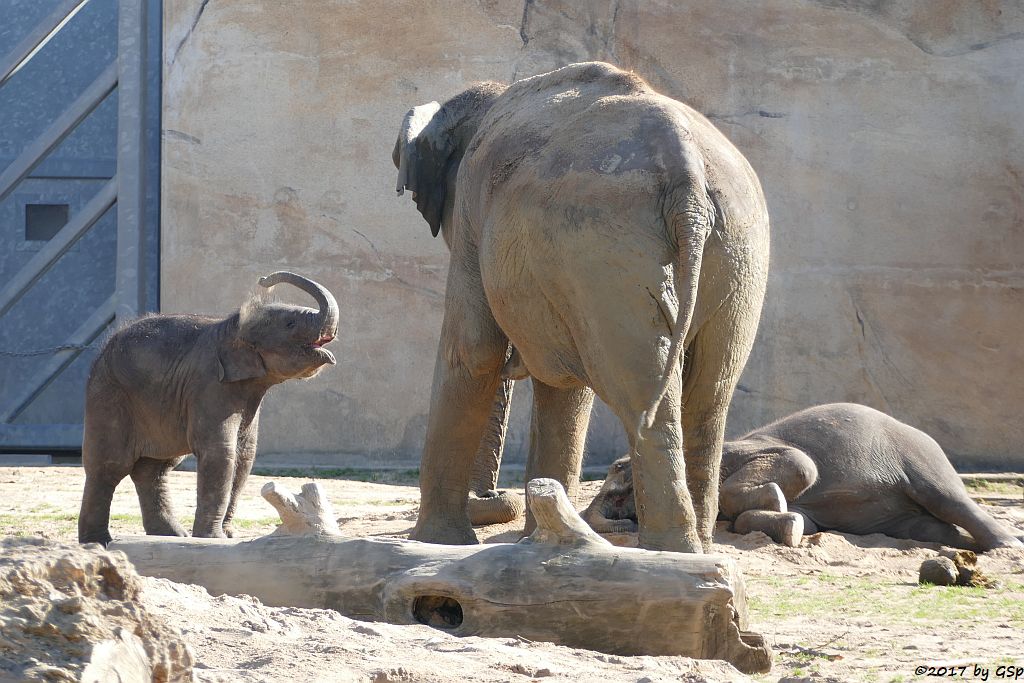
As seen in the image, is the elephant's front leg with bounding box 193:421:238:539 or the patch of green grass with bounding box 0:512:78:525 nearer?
the elephant's front leg with bounding box 193:421:238:539

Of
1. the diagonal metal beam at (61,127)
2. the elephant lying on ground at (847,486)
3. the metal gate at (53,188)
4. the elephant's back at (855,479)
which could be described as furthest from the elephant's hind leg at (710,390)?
the diagonal metal beam at (61,127)

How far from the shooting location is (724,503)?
6.64m

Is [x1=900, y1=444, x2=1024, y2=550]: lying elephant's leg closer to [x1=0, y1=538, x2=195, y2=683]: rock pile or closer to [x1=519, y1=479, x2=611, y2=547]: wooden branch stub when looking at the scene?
[x1=519, y1=479, x2=611, y2=547]: wooden branch stub

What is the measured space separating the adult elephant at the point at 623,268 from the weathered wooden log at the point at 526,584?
2.30ft

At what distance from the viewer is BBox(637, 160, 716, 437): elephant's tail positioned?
424 cm

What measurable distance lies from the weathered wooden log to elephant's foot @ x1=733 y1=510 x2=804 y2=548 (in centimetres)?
264

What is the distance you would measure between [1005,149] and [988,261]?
36.8 inches

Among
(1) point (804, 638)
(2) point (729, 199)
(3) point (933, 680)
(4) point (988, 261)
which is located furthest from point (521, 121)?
(4) point (988, 261)

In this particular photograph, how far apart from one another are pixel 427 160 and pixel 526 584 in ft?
9.80

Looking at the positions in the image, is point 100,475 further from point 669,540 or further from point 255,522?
point 669,540

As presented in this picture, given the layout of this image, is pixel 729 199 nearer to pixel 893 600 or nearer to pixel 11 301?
pixel 893 600

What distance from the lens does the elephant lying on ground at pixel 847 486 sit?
6551 mm

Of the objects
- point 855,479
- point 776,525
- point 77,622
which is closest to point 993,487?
point 855,479

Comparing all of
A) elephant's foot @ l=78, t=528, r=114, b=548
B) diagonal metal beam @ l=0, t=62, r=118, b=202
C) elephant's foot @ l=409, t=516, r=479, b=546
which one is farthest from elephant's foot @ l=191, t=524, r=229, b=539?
diagonal metal beam @ l=0, t=62, r=118, b=202
